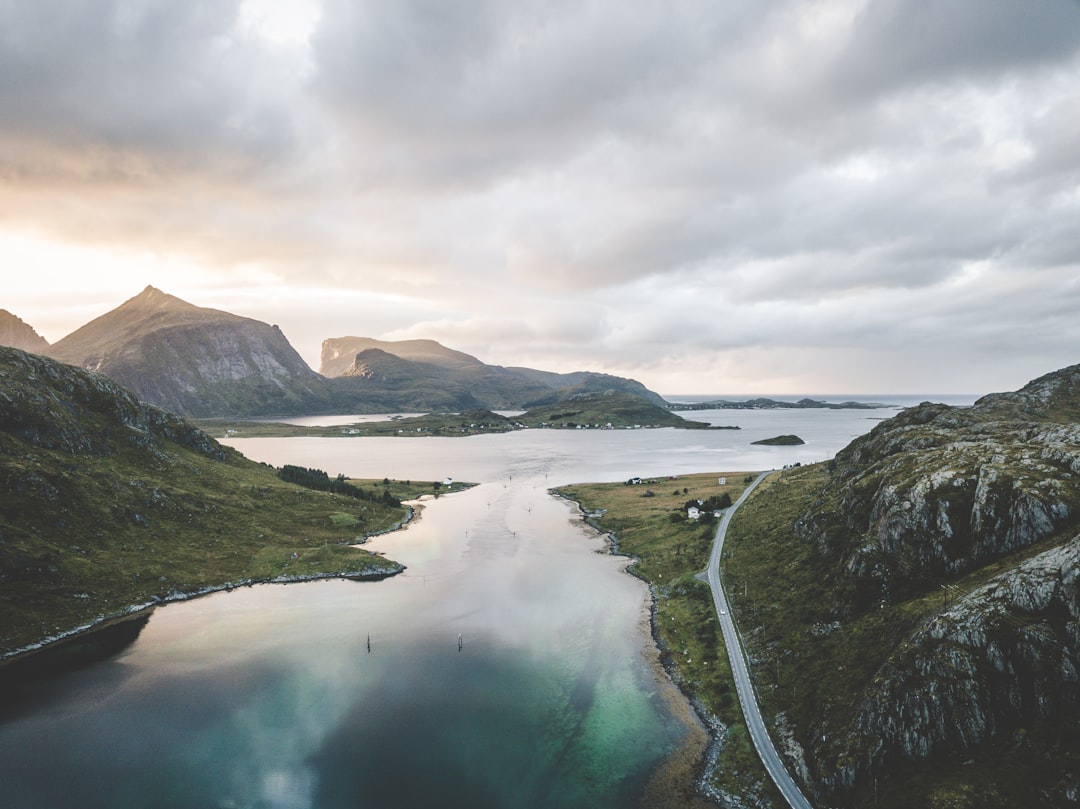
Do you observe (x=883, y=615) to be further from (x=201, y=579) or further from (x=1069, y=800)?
(x=201, y=579)

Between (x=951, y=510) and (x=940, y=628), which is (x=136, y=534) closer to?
(x=940, y=628)

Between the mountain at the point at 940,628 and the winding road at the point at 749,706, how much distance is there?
6.59ft

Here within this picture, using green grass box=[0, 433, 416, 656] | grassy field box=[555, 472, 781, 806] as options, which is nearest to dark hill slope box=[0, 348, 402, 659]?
green grass box=[0, 433, 416, 656]

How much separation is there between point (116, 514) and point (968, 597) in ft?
457

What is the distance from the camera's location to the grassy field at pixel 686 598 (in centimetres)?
5112

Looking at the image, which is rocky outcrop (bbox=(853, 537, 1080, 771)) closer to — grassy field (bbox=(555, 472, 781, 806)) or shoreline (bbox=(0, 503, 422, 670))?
grassy field (bbox=(555, 472, 781, 806))

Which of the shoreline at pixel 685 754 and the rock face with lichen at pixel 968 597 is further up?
the rock face with lichen at pixel 968 597

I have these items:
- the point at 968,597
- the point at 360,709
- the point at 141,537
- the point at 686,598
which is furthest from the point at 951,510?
the point at 141,537

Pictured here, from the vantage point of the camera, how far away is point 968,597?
48.3 m

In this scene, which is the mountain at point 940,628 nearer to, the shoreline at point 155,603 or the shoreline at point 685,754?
the shoreline at point 685,754

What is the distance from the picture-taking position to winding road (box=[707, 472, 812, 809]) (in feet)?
153

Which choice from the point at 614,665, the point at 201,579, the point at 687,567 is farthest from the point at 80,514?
the point at 687,567

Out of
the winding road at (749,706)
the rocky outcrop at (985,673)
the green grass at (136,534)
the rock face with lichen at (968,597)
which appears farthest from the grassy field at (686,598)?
the green grass at (136,534)

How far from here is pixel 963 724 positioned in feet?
137
